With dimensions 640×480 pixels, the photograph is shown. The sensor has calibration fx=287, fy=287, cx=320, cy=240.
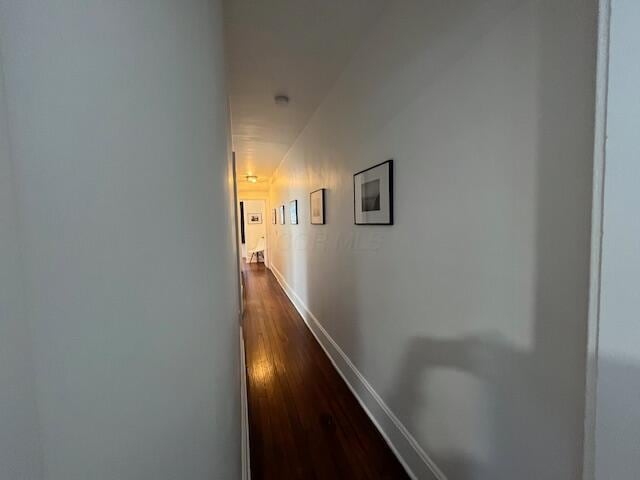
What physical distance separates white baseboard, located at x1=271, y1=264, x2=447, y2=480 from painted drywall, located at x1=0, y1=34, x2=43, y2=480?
61.3 inches

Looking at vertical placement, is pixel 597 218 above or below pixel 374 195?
below

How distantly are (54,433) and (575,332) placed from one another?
1.09m

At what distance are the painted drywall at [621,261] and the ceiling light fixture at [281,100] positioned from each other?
245 centimetres

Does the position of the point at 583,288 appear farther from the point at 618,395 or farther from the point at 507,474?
the point at 507,474

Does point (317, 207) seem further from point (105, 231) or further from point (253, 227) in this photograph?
point (253, 227)

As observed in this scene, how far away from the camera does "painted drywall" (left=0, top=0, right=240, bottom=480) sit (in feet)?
0.94

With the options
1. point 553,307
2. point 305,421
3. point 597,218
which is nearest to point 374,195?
point 553,307

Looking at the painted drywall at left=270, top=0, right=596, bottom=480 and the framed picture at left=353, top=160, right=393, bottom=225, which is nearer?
the painted drywall at left=270, top=0, right=596, bottom=480

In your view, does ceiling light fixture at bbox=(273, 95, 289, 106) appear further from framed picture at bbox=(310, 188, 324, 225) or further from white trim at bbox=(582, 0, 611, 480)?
white trim at bbox=(582, 0, 611, 480)

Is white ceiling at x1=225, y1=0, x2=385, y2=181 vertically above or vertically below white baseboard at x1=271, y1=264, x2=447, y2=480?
above

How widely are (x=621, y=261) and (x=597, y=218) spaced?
0.31 ft

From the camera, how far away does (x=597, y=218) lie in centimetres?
59

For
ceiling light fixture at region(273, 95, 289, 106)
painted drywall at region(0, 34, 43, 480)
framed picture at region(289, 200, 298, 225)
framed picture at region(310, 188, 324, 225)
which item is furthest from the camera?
framed picture at region(289, 200, 298, 225)

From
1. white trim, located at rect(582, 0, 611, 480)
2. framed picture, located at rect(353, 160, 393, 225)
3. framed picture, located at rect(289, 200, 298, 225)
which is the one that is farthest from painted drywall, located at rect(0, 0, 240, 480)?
framed picture, located at rect(289, 200, 298, 225)
